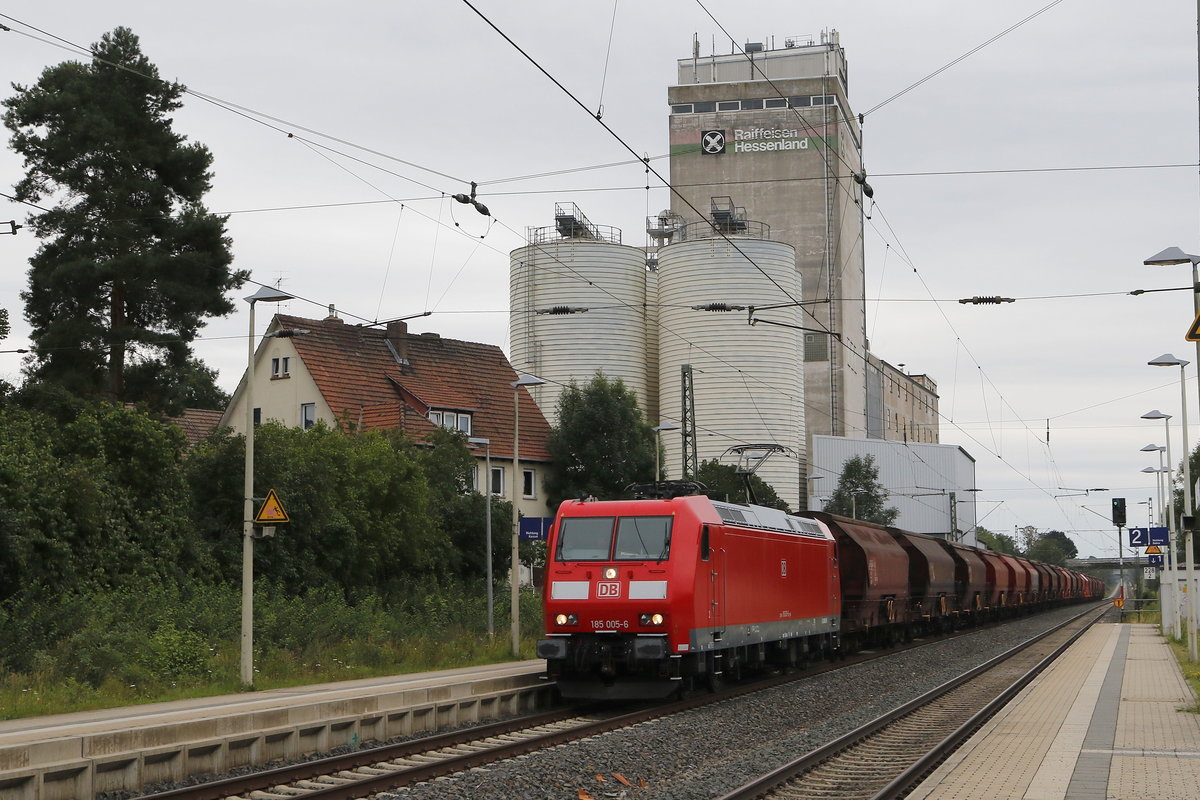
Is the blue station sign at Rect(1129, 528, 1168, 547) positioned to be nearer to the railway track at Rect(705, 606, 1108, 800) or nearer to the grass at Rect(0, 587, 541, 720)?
the railway track at Rect(705, 606, 1108, 800)

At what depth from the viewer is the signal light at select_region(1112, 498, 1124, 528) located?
41525 millimetres

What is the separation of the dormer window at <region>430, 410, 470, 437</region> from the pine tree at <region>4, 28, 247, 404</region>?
18.9 meters

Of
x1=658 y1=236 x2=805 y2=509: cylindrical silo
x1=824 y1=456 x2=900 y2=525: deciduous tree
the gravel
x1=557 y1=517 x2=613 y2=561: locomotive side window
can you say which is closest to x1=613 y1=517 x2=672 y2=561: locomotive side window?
x1=557 y1=517 x2=613 y2=561: locomotive side window

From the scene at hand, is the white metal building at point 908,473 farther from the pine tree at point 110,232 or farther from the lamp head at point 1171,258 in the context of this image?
the lamp head at point 1171,258

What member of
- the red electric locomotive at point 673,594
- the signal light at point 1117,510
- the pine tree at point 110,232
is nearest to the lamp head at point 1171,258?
the red electric locomotive at point 673,594

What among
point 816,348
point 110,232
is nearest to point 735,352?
point 816,348

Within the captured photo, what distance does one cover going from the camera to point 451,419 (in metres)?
57.3

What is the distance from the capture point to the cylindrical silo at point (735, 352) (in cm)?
7138

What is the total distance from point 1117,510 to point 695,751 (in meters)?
30.1

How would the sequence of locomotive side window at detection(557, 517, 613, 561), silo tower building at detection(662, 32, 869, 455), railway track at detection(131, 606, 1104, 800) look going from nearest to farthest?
1. railway track at detection(131, 606, 1104, 800)
2. locomotive side window at detection(557, 517, 613, 561)
3. silo tower building at detection(662, 32, 869, 455)

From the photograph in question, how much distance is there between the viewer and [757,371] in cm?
7125

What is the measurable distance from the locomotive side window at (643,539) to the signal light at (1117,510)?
82.8 feet

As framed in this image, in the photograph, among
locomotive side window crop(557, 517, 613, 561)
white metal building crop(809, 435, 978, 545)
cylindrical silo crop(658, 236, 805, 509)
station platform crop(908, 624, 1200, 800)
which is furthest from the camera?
white metal building crop(809, 435, 978, 545)

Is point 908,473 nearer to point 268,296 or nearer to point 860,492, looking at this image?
point 860,492
